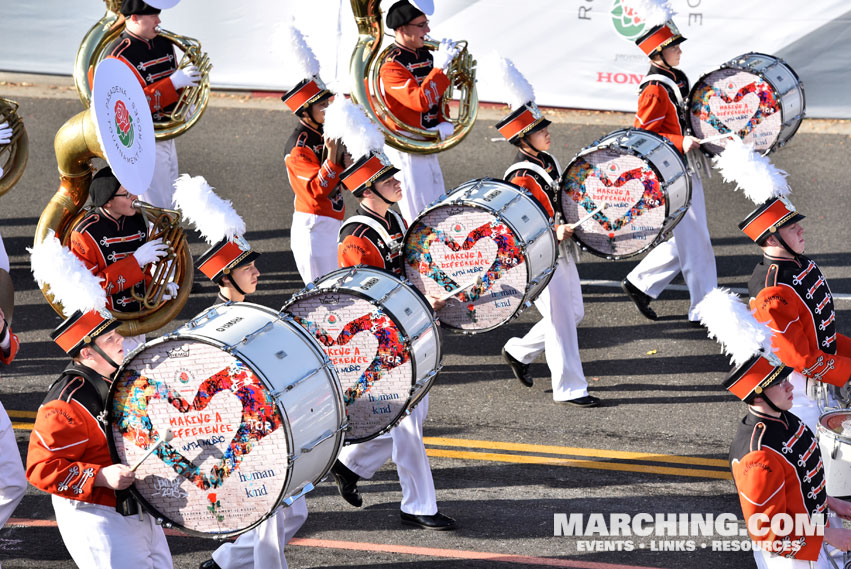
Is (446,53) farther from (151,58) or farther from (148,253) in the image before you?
(148,253)

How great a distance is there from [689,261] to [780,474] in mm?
4029

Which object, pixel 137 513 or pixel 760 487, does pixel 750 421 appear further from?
pixel 137 513

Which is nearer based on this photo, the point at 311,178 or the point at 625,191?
the point at 625,191

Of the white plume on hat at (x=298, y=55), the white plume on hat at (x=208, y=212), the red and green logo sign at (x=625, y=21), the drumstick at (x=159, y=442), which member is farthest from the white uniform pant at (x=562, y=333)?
the red and green logo sign at (x=625, y=21)

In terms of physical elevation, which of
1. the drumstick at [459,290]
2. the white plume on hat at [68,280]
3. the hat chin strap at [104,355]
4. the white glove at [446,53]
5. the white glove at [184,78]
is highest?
the white plume on hat at [68,280]

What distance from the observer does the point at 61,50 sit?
13477 mm

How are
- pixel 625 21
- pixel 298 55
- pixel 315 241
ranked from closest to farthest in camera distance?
pixel 315 241 < pixel 298 55 < pixel 625 21

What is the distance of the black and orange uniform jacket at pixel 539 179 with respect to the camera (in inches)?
281

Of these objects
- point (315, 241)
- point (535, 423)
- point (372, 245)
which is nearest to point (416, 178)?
point (315, 241)

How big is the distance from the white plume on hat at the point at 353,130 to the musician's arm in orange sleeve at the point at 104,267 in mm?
1370

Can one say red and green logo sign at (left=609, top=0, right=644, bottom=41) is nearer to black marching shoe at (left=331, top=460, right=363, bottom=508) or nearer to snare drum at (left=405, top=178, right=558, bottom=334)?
snare drum at (left=405, top=178, right=558, bottom=334)

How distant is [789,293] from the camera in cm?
593

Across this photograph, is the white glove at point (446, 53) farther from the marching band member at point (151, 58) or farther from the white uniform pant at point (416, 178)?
the marching band member at point (151, 58)

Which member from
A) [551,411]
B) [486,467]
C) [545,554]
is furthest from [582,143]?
[545,554]
